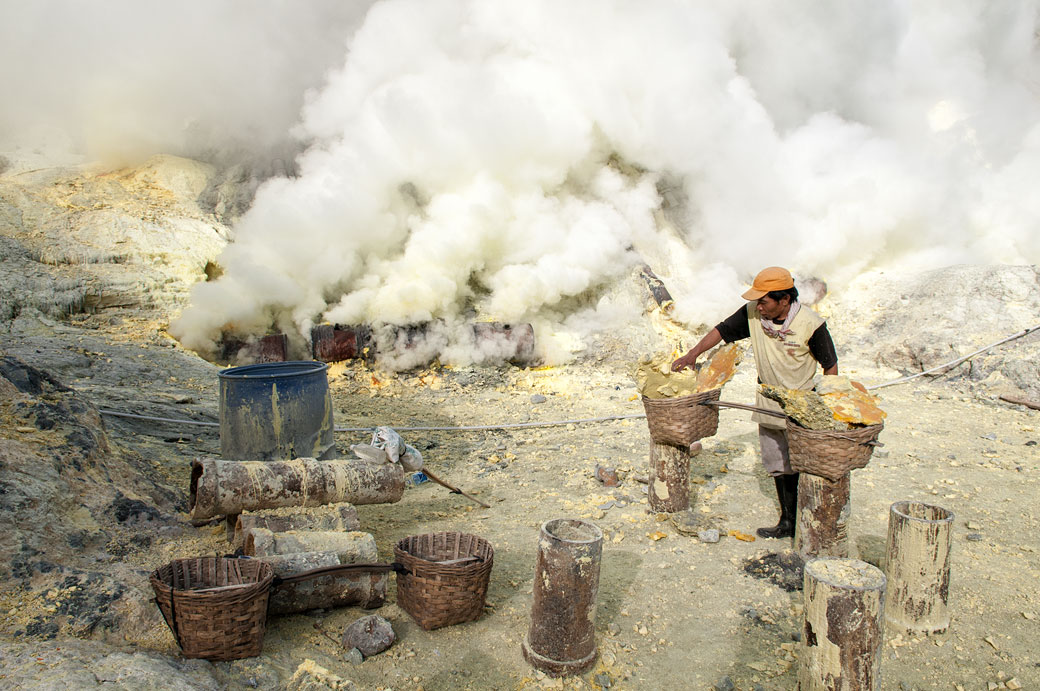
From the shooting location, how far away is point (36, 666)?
211 cm

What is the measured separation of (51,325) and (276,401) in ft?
17.6

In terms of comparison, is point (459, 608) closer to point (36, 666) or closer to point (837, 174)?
point (36, 666)

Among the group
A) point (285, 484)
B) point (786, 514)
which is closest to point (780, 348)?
point (786, 514)

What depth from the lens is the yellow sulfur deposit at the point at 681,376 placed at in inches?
160

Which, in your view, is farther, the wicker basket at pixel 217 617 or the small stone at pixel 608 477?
the small stone at pixel 608 477

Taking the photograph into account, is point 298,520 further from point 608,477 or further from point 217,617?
point 608,477

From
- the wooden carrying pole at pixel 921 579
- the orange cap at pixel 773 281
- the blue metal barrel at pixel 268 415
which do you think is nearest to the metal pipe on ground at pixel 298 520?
the blue metal barrel at pixel 268 415

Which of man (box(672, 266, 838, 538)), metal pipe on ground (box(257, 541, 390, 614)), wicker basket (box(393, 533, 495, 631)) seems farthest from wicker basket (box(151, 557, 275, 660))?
man (box(672, 266, 838, 538))

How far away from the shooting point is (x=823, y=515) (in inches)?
136

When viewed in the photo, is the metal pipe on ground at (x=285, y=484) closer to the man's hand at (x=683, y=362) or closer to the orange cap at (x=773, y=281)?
the man's hand at (x=683, y=362)

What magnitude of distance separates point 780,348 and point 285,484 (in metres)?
2.91

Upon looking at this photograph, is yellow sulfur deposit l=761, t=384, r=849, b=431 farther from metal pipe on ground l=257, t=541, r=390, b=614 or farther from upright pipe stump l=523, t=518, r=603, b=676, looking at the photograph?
metal pipe on ground l=257, t=541, r=390, b=614

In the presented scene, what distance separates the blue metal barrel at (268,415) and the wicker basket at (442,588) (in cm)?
156

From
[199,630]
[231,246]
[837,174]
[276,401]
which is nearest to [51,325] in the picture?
[231,246]
